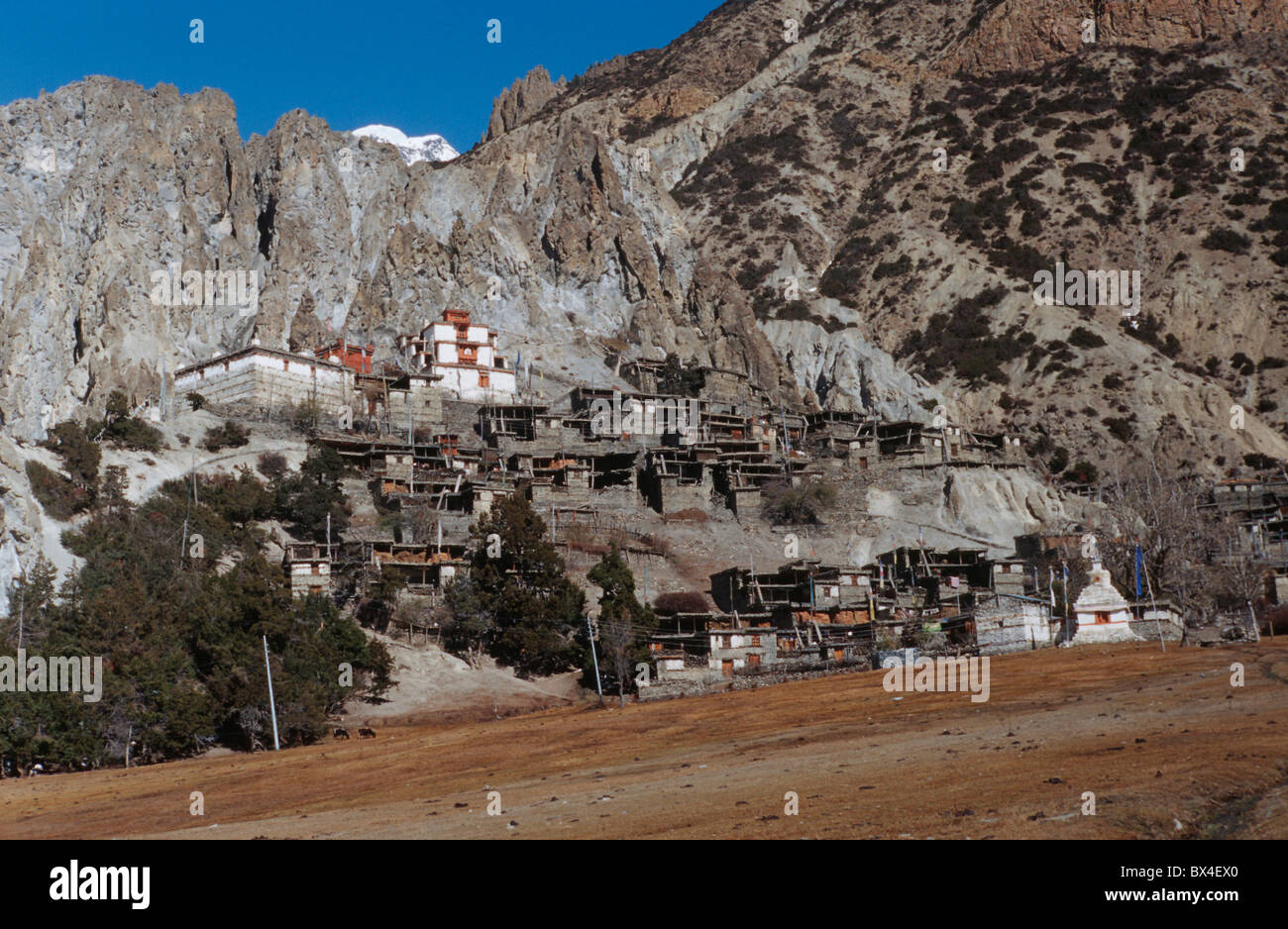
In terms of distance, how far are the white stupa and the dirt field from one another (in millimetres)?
3580

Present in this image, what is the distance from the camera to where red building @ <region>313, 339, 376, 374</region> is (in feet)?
308

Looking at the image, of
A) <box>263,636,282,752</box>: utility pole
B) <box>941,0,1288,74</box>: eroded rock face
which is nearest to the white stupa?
<box>263,636,282,752</box>: utility pole

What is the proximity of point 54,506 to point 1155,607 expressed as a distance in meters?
50.5

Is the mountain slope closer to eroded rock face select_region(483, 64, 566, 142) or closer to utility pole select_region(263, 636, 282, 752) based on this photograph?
eroded rock face select_region(483, 64, 566, 142)

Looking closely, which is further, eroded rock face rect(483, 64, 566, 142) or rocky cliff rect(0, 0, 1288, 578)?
eroded rock face rect(483, 64, 566, 142)

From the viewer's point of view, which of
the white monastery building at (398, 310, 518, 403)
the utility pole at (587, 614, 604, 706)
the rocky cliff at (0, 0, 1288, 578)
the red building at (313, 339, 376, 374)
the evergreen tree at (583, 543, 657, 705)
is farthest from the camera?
the rocky cliff at (0, 0, 1288, 578)

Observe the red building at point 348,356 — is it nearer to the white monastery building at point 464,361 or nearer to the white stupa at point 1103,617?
the white monastery building at point 464,361

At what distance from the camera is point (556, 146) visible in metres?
136

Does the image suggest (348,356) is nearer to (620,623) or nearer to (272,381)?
(272,381)

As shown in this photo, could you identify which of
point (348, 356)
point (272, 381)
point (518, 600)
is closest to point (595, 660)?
point (518, 600)

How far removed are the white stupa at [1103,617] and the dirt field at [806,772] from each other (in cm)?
358

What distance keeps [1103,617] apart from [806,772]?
1144 inches

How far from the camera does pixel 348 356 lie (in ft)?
319
